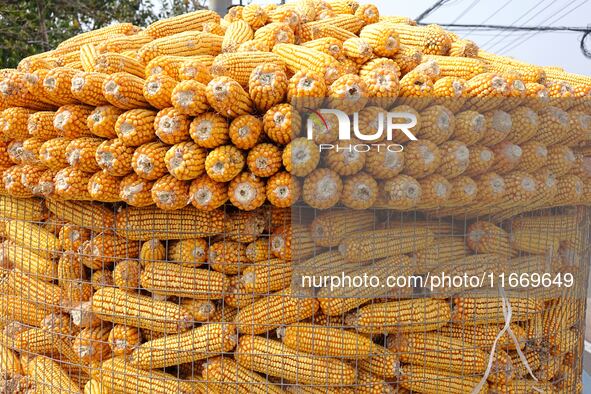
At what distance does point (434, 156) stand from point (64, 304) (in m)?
1.95

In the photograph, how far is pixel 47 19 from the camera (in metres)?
9.28

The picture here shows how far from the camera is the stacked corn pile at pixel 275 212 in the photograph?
2.33 m

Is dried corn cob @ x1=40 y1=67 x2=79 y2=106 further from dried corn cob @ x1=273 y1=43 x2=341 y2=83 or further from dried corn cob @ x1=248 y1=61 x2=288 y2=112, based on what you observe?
dried corn cob @ x1=273 y1=43 x2=341 y2=83

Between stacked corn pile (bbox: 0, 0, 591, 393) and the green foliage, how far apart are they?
6378 mm

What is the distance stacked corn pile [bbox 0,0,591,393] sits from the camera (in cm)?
233

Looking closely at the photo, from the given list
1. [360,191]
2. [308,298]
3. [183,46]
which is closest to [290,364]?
[308,298]

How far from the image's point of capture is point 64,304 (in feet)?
9.32

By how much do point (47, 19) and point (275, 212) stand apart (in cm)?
838

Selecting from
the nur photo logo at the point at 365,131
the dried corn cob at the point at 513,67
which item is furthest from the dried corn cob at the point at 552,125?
the nur photo logo at the point at 365,131

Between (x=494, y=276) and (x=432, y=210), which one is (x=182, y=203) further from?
(x=494, y=276)

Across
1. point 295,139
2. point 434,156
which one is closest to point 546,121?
point 434,156

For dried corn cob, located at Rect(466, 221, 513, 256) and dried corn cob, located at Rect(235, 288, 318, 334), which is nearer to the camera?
dried corn cob, located at Rect(235, 288, 318, 334)

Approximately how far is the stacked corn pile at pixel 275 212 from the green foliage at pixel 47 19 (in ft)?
20.9

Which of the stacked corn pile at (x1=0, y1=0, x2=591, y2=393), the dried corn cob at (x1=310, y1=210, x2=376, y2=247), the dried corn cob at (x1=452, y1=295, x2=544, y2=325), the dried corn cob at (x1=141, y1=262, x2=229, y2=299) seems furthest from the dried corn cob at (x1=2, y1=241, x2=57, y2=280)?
the dried corn cob at (x1=452, y1=295, x2=544, y2=325)
